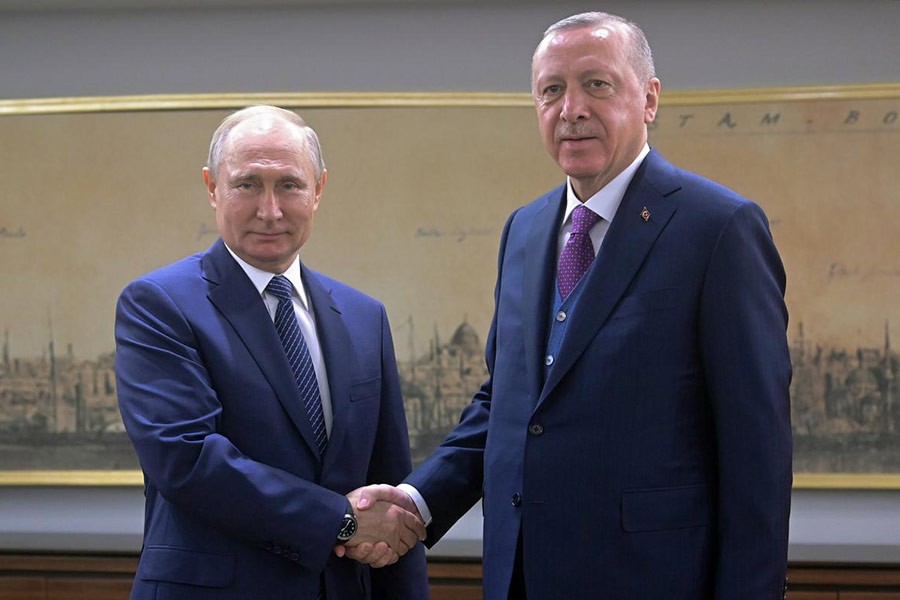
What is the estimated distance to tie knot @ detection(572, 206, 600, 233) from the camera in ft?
6.71

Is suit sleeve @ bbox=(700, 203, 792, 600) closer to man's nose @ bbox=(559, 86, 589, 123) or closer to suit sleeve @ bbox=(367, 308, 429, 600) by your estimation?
man's nose @ bbox=(559, 86, 589, 123)

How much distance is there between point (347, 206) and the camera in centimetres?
382

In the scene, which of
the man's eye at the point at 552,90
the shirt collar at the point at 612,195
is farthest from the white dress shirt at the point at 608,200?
the man's eye at the point at 552,90

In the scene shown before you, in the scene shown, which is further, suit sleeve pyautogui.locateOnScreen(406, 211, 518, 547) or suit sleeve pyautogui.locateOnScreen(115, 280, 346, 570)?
suit sleeve pyautogui.locateOnScreen(406, 211, 518, 547)

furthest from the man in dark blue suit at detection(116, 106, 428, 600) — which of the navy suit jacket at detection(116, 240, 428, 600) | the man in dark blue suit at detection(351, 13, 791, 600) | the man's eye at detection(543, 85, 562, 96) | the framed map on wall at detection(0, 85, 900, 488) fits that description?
the framed map on wall at detection(0, 85, 900, 488)

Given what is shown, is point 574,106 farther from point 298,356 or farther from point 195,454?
point 195,454

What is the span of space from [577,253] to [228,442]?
2.68 ft

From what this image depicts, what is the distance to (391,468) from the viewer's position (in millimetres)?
2395

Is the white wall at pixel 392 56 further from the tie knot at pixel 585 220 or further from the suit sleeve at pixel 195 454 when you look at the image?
the tie knot at pixel 585 220

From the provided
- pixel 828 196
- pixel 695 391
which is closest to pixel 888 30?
pixel 828 196

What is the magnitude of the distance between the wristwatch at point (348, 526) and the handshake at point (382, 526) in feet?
0.04

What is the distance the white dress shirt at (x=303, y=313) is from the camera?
2.24m

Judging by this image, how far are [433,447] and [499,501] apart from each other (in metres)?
1.81

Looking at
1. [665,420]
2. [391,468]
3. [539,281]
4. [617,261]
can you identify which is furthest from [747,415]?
[391,468]
